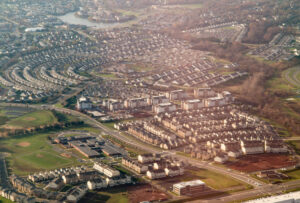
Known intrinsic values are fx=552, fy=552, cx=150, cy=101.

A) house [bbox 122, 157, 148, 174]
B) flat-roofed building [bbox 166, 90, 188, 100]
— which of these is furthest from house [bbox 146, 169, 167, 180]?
flat-roofed building [bbox 166, 90, 188, 100]

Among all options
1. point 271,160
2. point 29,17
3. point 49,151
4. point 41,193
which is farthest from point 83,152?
point 29,17

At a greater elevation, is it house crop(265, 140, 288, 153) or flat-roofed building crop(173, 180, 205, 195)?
flat-roofed building crop(173, 180, 205, 195)

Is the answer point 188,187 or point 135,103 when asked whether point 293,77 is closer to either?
point 135,103

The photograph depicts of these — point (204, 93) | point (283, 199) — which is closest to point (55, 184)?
point (283, 199)

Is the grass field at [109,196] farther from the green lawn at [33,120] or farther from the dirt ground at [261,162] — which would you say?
the green lawn at [33,120]

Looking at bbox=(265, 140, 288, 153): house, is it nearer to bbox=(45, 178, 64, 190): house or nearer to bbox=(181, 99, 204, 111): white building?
bbox=(181, 99, 204, 111): white building

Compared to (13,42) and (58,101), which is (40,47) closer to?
(13,42)
